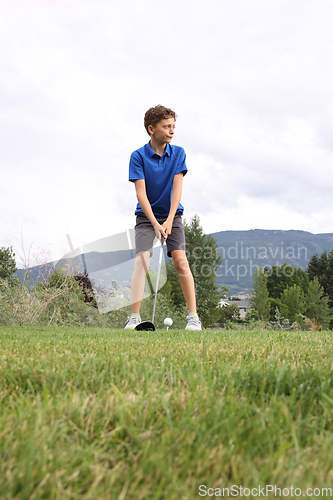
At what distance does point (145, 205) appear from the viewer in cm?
421

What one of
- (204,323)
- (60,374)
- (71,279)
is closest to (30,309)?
(71,279)

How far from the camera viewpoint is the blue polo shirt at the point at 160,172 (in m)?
4.52

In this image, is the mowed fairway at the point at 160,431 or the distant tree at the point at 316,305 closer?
the mowed fairway at the point at 160,431

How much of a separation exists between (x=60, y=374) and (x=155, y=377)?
14.9 inches

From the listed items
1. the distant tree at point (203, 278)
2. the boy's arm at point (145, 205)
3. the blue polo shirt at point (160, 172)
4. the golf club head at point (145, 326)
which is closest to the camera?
the golf club head at point (145, 326)

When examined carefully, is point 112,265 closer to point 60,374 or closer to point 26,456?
point 60,374

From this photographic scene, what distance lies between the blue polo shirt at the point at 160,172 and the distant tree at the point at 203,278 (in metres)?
26.6

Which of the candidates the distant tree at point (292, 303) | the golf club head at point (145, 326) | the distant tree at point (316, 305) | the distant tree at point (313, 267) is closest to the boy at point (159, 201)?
the golf club head at point (145, 326)

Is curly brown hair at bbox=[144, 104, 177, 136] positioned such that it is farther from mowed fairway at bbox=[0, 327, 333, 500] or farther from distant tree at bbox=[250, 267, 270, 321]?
distant tree at bbox=[250, 267, 270, 321]

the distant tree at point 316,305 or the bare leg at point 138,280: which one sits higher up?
the bare leg at point 138,280

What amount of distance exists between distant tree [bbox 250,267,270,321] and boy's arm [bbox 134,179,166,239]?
42.6 meters

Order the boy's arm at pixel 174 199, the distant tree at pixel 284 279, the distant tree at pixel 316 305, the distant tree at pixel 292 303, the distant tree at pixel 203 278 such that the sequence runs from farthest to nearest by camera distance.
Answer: the distant tree at pixel 284 279
the distant tree at pixel 292 303
the distant tree at pixel 316 305
the distant tree at pixel 203 278
the boy's arm at pixel 174 199

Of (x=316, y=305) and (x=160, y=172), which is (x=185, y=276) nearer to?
(x=160, y=172)

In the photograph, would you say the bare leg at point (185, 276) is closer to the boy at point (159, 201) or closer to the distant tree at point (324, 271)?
the boy at point (159, 201)
